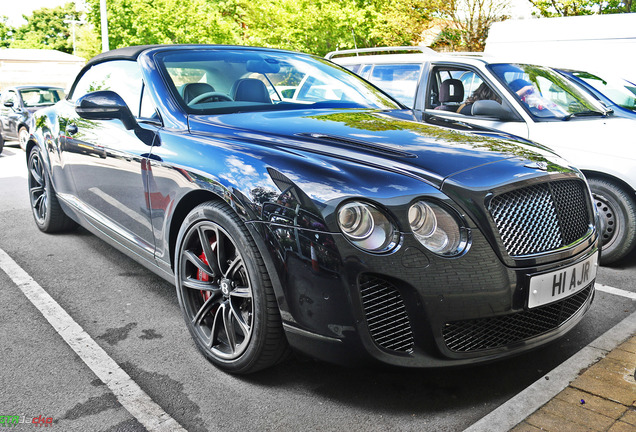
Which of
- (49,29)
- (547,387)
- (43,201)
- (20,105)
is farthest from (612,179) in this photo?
(49,29)

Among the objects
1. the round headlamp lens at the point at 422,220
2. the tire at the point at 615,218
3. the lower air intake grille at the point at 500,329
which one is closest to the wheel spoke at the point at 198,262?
the round headlamp lens at the point at 422,220

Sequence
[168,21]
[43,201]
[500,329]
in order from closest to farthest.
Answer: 1. [500,329]
2. [43,201]
3. [168,21]

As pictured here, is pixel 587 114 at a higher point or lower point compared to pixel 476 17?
lower

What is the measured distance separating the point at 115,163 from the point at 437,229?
7.15 ft

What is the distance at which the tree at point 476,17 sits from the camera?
23094mm

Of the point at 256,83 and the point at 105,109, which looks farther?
the point at 256,83

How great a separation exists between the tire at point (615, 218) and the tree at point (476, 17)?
1974cm

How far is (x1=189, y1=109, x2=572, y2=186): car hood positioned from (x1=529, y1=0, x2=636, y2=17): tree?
826 inches

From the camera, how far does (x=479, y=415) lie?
2541 mm

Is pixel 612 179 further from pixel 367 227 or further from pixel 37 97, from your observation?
pixel 37 97

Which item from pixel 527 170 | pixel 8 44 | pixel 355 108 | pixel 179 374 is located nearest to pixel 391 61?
pixel 355 108

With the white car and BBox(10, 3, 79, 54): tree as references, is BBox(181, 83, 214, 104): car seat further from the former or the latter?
BBox(10, 3, 79, 54): tree

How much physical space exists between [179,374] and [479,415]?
140 cm

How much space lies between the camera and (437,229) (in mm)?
2375
